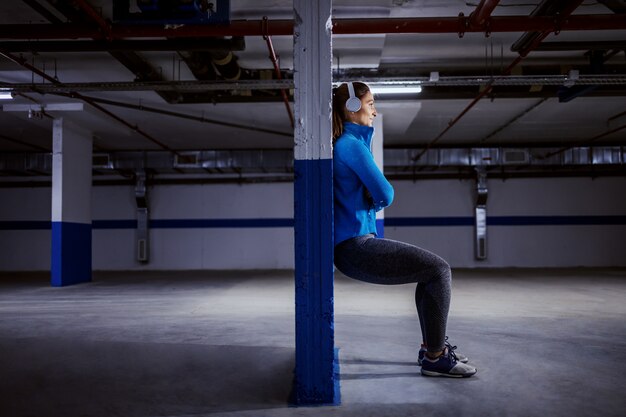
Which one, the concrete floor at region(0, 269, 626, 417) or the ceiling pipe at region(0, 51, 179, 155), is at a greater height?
the ceiling pipe at region(0, 51, 179, 155)

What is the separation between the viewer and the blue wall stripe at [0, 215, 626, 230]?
13.4m

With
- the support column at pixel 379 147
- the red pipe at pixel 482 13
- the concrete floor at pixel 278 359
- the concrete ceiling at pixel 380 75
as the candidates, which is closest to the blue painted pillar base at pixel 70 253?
the concrete ceiling at pixel 380 75

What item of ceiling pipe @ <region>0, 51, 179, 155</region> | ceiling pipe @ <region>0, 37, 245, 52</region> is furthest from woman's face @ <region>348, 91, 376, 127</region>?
ceiling pipe @ <region>0, 51, 179, 155</region>

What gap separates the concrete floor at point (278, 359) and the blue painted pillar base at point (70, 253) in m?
3.41

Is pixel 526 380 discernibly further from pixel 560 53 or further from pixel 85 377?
pixel 560 53

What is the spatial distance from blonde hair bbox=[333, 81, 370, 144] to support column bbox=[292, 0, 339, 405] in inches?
8.4

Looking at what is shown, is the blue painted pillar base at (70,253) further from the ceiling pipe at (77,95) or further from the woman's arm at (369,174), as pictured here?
the woman's arm at (369,174)

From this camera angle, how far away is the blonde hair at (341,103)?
2365 mm

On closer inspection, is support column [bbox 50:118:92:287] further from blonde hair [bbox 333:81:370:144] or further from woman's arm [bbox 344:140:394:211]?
woman's arm [bbox 344:140:394:211]

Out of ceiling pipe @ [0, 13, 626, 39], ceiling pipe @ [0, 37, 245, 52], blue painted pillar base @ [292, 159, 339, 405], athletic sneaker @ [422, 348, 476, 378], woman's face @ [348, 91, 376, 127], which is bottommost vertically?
athletic sneaker @ [422, 348, 476, 378]

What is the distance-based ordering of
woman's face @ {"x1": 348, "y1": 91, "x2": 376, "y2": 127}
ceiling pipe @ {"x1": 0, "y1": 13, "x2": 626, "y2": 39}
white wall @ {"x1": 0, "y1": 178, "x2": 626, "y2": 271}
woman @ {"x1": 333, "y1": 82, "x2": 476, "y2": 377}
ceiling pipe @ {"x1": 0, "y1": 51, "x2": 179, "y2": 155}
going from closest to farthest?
woman @ {"x1": 333, "y1": 82, "x2": 476, "y2": 377} → woman's face @ {"x1": 348, "y1": 91, "x2": 376, "y2": 127} → ceiling pipe @ {"x1": 0, "y1": 13, "x2": 626, "y2": 39} → ceiling pipe @ {"x1": 0, "y1": 51, "x2": 179, "y2": 155} → white wall @ {"x1": 0, "y1": 178, "x2": 626, "y2": 271}

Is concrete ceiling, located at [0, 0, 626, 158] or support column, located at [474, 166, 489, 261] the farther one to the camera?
support column, located at [474, 166, 489, 261]

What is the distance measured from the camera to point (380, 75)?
6.85 meters

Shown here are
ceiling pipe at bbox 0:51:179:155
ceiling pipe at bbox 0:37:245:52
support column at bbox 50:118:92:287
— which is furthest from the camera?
support column at bbox 50:118:92:287
